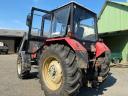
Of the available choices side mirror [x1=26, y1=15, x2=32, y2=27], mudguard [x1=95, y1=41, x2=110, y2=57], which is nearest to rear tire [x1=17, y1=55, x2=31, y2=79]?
side mirror [x1=26, y1=15, x2=32, y2=27]

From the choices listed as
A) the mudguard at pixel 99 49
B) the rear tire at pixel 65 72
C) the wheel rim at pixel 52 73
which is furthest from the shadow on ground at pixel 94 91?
the mudguard at pixel 99 49

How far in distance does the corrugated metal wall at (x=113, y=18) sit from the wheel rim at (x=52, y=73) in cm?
1211

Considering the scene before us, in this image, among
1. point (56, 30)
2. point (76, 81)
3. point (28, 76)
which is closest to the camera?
point (76, 81)

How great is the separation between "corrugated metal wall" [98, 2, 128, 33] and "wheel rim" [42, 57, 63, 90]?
12110 mm

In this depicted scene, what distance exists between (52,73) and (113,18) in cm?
1396

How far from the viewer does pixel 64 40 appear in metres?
7.01

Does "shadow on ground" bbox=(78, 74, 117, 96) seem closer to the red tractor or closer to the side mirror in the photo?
the red tractor

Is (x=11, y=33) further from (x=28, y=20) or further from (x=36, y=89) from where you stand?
(x=36, y=89)

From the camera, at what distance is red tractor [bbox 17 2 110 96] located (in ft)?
21.3

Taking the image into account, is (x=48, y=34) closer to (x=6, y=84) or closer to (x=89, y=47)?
(x=89, y=47)

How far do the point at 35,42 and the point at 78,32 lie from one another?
264 cm

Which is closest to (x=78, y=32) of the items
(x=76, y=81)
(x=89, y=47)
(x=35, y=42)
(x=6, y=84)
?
(x=89, y=47)

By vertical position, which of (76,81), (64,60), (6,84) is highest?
(64,60)

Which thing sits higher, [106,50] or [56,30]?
[56,30]
